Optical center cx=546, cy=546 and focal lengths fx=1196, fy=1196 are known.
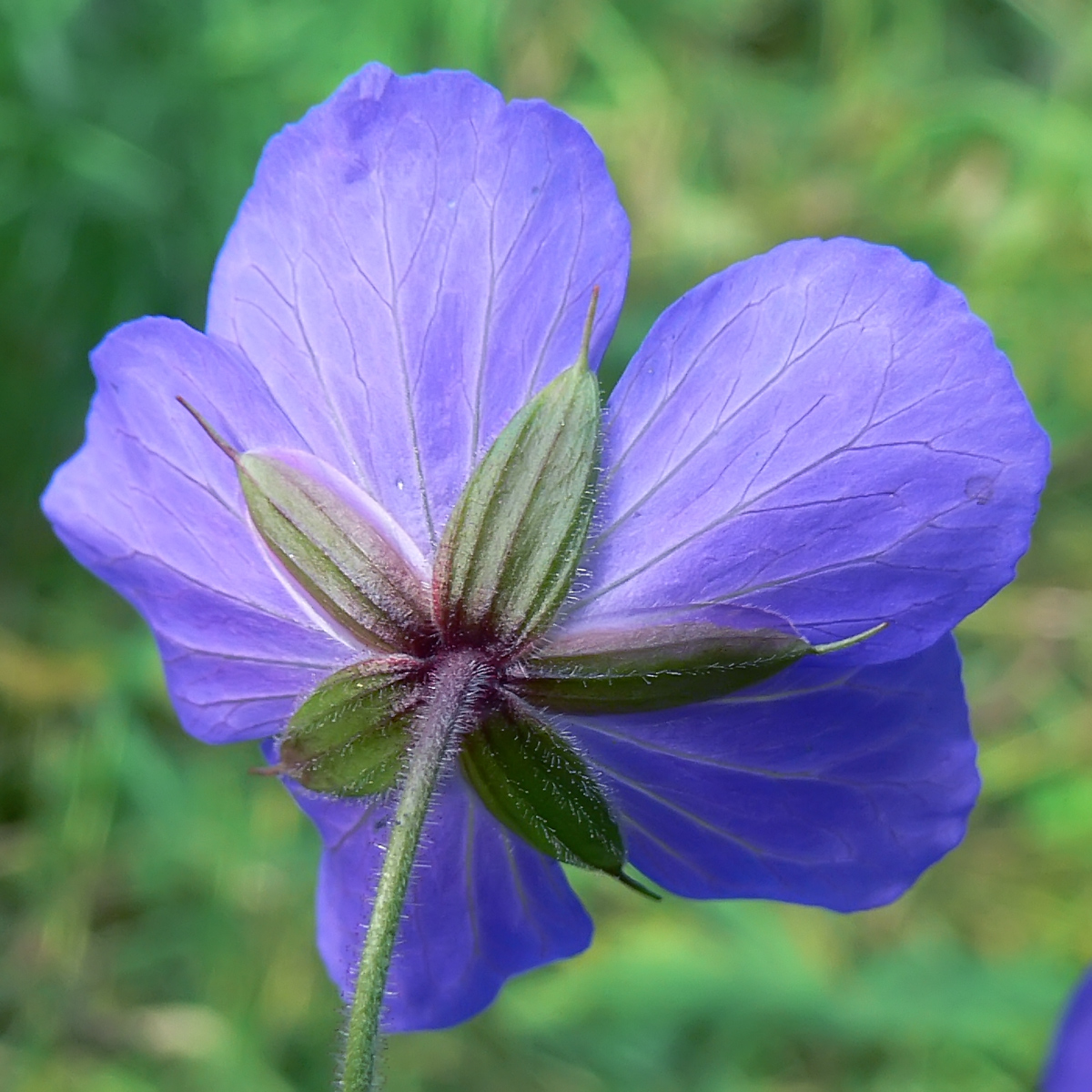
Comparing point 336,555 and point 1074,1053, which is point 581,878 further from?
point 336,555

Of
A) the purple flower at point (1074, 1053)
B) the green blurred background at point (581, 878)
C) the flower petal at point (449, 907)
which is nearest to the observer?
the flower petal at point (449, 907)

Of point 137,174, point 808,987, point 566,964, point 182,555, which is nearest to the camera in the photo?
point 182,555

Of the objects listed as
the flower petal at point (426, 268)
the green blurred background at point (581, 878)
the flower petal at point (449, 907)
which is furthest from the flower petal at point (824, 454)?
the green blurred background at point (581, 878)

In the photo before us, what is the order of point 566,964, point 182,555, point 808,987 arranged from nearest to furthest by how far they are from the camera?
1. point 182,555
2. point 808,987
3. point 566,964

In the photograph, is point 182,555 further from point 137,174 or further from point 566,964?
point 566,964

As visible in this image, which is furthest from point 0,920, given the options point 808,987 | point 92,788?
point 808,987

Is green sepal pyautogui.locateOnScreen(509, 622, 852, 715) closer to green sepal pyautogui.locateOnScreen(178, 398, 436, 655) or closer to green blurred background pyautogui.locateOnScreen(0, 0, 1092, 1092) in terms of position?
green sepal pyautogui.locateOnScreen(178, 398, 436, 655)

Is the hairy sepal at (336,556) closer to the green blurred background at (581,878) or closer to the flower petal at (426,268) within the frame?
the flower petal at (426,268)

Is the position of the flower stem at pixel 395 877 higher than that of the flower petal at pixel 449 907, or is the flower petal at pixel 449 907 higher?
the flower stem at pixel 395 877
